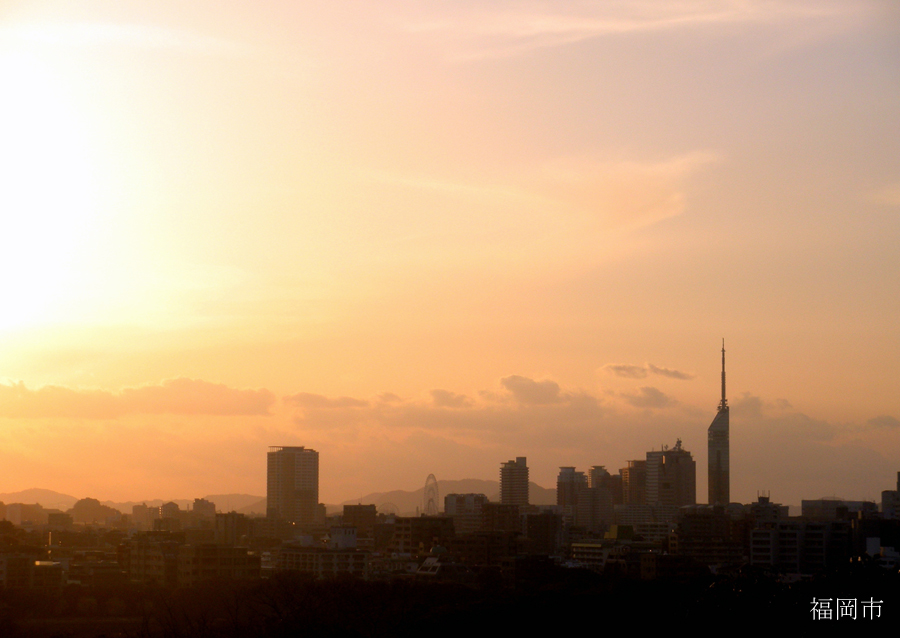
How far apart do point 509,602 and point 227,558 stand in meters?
14.8

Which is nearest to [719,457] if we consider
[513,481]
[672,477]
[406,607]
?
[672,477]

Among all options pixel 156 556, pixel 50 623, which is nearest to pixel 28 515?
pixel 156 556

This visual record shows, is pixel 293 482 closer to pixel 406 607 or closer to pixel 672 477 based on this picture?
pixel 672 477

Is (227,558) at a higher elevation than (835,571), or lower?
lower

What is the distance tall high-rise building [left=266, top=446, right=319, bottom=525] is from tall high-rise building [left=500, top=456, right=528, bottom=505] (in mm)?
20264

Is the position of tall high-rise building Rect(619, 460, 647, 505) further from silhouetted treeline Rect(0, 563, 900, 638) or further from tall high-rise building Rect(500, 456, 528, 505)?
silhouetted treeline Rect(0, 563, 900, 638)

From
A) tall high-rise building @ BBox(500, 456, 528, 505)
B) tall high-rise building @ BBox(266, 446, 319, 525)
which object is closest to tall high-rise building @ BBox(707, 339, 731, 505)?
tall high-rise building @ BBox(500, 456, 528, 505)

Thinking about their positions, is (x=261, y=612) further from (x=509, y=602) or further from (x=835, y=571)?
(x=835, y=571)

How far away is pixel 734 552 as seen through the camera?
5372 centimetres

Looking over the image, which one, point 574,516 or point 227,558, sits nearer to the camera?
point 227,558

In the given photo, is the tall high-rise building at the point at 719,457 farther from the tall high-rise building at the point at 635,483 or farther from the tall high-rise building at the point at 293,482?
the tall high-rise building at the point at 293,482

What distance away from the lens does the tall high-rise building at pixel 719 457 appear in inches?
4966

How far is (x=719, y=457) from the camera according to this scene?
12750cm

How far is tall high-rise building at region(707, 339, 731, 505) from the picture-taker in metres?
126
